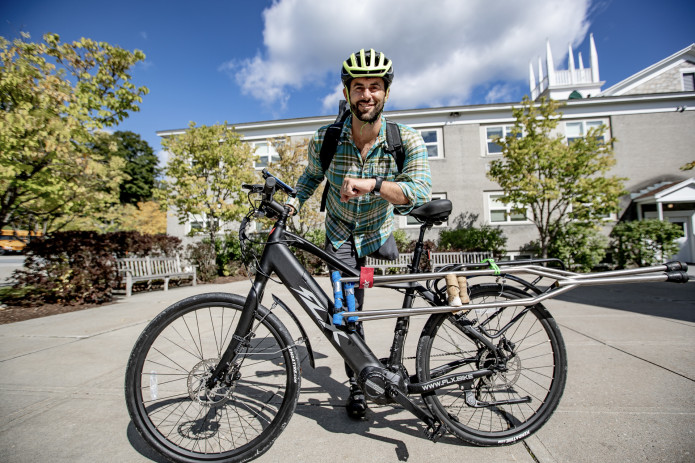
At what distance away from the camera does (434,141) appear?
700 inches

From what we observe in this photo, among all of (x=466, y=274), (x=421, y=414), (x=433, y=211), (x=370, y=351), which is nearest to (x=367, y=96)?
(x=433, y=211)

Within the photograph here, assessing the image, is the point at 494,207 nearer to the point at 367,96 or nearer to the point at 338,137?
the point at 338,137

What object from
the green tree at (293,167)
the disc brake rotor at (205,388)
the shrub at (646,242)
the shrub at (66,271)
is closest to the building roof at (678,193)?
the shrub at (646,242)

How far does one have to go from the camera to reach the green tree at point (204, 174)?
12.4 metres

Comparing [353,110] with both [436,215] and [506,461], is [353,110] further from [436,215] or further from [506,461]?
[506,461]

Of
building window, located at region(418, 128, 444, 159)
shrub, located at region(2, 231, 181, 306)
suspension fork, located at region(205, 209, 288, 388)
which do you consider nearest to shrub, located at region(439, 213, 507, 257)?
building window, located at region(418, 128, 444, 159)

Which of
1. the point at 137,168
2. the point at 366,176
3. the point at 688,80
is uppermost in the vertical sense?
the point at 137,168

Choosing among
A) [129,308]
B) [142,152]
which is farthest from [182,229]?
[142,152]

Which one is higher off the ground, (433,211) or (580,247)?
(433,211)

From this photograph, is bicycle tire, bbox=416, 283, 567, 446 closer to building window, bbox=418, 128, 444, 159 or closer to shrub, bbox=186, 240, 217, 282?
shrub, bbox=186, 240, 217, 282

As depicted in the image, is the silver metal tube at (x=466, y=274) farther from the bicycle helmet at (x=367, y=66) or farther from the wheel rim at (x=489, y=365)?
the bicycle helmet at (x=367, y=66)

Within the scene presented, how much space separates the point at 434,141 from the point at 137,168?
4484cm

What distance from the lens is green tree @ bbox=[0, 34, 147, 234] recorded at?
17.0 ft

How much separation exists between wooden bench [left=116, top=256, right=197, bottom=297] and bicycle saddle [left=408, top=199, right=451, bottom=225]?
8006 millimetres
